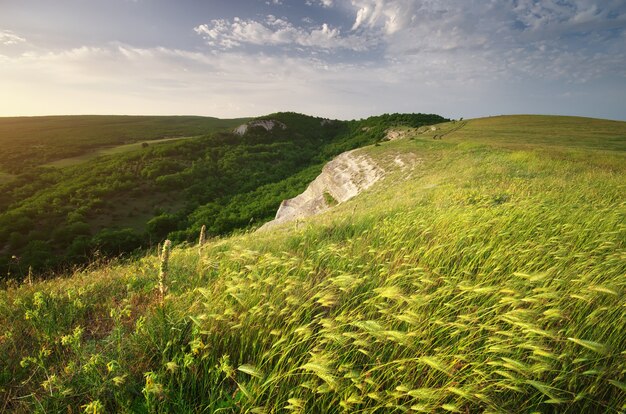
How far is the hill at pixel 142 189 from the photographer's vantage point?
128 ft

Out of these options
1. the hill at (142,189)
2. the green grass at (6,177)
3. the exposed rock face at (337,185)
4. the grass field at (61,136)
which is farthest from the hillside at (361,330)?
the grass field at (61,136)

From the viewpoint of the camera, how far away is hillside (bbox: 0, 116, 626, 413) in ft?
7.11

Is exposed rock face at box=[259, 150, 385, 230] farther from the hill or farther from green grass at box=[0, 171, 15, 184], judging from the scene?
green grass at box=[0, 171, 15, 184]

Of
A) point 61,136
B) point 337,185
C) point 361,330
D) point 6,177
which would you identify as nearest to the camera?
point 361,330

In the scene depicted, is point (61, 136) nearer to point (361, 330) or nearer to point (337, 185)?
point (337, 185)

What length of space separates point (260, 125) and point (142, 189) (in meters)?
49.9

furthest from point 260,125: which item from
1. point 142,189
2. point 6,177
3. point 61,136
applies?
point 61,136

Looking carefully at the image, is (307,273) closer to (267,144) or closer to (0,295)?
(0,295)

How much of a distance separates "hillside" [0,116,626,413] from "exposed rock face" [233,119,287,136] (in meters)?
94.5

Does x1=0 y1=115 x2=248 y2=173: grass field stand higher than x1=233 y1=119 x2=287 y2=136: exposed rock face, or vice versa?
x1=233 y1=119 x2=287 y2=136: exposed rock face

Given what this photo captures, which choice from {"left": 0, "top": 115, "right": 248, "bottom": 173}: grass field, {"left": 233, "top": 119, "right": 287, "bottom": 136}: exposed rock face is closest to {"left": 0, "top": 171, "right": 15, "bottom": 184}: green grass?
{"left": 0, "top": 115, "right": 248, "bottom": 173}: grass field

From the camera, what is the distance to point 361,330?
9.37 feet

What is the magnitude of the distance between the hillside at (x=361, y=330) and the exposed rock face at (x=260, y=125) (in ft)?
310

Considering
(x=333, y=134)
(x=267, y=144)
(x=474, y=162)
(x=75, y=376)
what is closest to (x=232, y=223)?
(x=474, y=162)
